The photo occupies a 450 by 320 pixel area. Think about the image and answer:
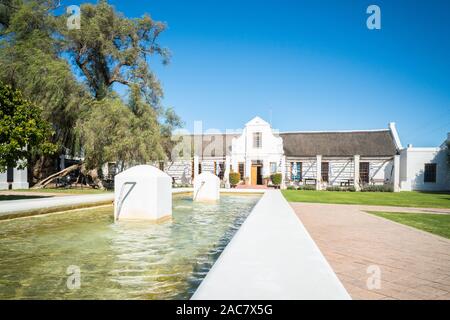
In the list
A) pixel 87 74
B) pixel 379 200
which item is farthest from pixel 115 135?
pixel 379 200

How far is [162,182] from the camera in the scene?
8.38m

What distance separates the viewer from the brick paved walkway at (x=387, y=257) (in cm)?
341

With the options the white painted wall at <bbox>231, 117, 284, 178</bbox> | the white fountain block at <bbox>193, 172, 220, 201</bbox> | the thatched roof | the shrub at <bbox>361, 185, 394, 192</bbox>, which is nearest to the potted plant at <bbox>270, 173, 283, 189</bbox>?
the white painted wall at <bbox>231, 117, 284, 178</bbox>

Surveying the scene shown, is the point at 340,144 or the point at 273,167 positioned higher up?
the point at 340,144

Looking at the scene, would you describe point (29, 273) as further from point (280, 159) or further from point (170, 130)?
point (280, 159)

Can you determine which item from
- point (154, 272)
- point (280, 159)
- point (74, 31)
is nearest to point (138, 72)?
point (74, 31)

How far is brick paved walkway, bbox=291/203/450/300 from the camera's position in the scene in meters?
3.41

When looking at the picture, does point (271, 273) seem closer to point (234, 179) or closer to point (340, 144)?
point (234, 179)

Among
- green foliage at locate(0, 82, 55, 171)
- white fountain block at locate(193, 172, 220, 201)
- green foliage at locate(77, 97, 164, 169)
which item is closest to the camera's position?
green foliage at locate(0, 82, 55, 171)

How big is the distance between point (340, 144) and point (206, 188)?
22.7 meters

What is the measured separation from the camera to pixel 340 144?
32281 millimetres

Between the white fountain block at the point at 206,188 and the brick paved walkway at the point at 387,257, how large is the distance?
6.86 meters

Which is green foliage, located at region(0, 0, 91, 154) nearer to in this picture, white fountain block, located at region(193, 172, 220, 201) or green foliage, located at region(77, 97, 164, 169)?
green foliage, located at region(77, 97, 164, 169)

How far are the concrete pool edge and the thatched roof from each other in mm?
28175
